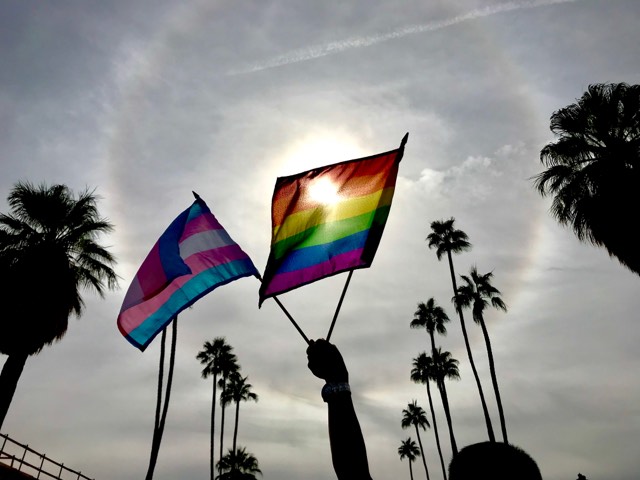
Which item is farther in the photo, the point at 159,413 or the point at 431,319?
the point at 431,319

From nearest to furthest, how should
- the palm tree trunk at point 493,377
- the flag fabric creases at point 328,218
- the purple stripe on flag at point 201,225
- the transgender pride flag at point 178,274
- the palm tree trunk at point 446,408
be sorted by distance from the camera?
the flag fabric creases at point 328,218 → the transgender pride flag at point 178,274 → the purple stripe on flag at point 201,225 → the palm tree trunk at point 493,377 → the palm tree trunk at point 446,408

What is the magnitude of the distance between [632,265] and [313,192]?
11719mm

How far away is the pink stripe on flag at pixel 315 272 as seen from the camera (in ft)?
20.9

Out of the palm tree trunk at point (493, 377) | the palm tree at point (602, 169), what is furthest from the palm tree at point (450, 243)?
the palm tree at point (602, 169)

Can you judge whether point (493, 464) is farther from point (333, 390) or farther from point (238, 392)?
point (238, 392)

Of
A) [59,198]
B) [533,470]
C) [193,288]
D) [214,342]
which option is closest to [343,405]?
[533,470]

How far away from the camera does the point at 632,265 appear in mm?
13867

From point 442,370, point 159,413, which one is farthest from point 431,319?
point 159,413

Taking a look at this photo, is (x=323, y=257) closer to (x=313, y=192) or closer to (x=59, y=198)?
(x=313, y=192)

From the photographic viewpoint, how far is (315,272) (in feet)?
21.5

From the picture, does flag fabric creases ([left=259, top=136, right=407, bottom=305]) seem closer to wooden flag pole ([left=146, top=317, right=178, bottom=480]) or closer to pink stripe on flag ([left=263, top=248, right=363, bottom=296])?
pink stripe on flag ([left=263, top=248, right=363, bottom=296])

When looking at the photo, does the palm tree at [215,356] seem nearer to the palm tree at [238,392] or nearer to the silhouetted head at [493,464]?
the palm tree at [238,392]

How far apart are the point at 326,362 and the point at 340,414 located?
16.3 inches

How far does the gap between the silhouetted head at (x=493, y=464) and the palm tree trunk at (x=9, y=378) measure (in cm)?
1858
